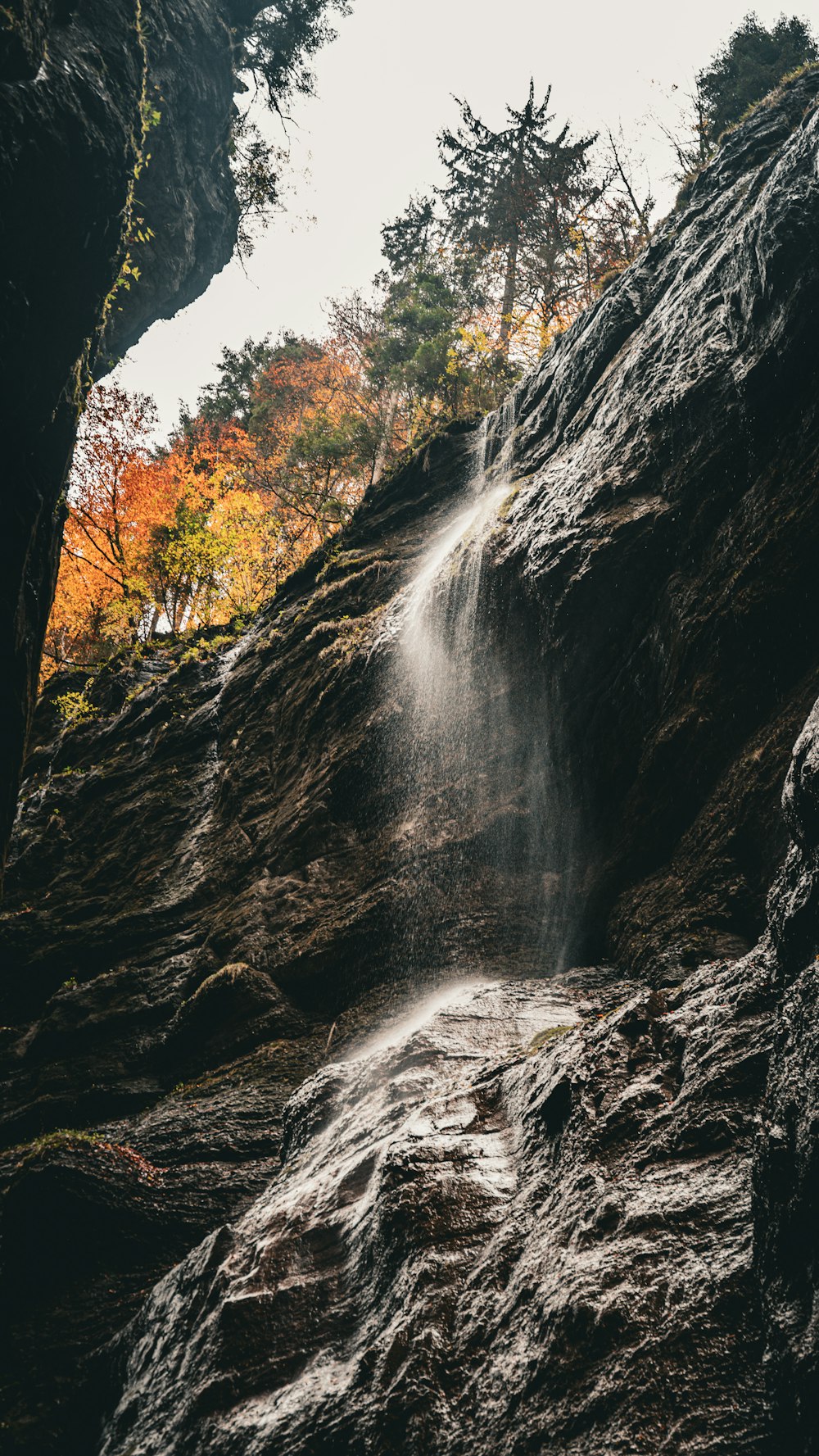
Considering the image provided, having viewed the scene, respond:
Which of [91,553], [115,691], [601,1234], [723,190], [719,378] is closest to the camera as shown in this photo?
[601,1234]

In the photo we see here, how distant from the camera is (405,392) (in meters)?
20.5

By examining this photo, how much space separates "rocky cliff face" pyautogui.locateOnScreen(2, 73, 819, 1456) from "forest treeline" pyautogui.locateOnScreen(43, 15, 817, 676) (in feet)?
21.2

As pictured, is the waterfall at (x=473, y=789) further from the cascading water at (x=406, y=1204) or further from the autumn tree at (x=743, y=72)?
the autumn tree at (x=743, y=72)

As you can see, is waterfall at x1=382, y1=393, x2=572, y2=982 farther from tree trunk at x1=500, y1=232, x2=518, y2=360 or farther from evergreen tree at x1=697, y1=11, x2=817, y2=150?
tree trunk at x1=500, y1=232, x2=518, y2=360

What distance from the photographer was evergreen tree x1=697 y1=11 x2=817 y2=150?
1523 centimetres

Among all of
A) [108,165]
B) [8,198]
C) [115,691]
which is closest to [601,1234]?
[8,198]

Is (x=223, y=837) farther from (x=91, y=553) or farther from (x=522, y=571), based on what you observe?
(x=91, y=553)

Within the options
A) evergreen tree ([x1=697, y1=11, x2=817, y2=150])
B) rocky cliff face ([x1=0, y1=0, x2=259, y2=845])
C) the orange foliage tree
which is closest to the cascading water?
rocky cliff face ([x1=0, y1=0, x2=259, y2=845])

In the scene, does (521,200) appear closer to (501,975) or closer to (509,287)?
(509,287)

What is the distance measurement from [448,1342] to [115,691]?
1586cm

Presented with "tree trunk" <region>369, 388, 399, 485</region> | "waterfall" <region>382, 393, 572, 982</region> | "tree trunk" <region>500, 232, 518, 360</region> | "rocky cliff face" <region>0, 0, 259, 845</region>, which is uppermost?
"tree trunk" <region>500, 232, 518, 360</region>

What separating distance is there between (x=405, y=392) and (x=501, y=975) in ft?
56.0

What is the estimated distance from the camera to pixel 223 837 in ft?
38.2

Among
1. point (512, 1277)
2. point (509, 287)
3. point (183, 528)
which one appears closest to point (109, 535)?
point (183, 528)
